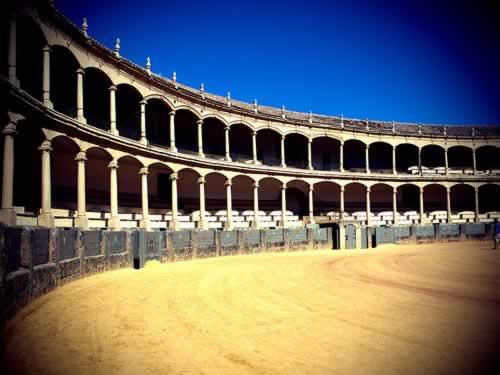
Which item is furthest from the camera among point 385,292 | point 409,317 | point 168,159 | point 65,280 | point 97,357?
point 168,159

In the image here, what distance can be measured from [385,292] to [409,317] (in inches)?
86.5

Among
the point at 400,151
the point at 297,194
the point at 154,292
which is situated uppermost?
the point at 400,151

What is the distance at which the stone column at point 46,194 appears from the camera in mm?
14125

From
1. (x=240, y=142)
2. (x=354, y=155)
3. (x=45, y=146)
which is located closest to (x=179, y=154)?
(x=45, y=146)

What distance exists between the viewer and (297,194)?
107ft

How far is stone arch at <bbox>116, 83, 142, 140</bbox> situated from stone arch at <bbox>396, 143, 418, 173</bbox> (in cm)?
2525

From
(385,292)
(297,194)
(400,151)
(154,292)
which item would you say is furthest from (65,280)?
(400,151)

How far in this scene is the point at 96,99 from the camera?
852 inches

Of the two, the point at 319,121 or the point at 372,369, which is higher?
the point at 319,121

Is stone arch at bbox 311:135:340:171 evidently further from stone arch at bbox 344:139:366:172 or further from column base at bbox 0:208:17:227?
column base at bbox 0:208:17:227

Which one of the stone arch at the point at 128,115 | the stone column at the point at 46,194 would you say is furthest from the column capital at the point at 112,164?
the stone arch at the point at 128,115

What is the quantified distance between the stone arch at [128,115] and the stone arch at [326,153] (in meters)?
16.4

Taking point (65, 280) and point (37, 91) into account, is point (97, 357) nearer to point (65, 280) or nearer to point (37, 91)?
point (65, 280)

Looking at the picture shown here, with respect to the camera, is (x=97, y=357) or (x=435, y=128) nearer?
(x=97, y=357)
